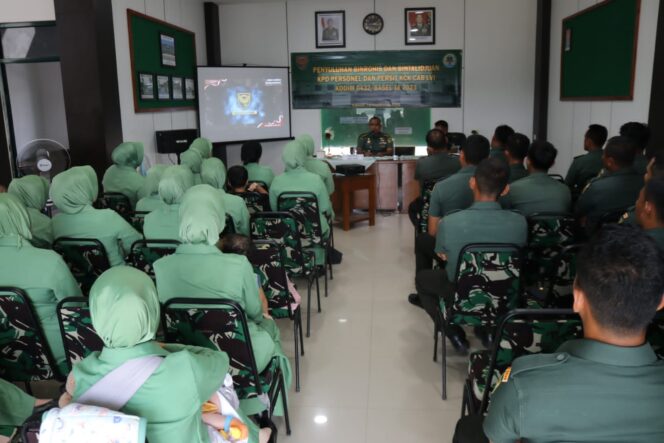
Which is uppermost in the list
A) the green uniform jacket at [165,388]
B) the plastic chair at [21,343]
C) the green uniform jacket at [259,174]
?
the green uniform jacket at [259,174]

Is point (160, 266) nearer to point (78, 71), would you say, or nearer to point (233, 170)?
point (233, 170)

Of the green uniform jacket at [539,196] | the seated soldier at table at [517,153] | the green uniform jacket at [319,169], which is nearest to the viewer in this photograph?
the green uniform jacket at [539,196]

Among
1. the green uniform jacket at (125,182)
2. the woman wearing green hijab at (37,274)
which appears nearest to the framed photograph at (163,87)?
the green uniform jacket at (125,182)

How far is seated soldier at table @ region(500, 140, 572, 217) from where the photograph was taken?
346 cm

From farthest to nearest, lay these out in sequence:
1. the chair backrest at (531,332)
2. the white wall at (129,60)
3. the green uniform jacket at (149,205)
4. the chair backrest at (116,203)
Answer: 1. the white wall at (129,60)
2. the chair backrest at (116,203)
3. the green uniform jacket at (149,205)
4. the chair backrest at (531,332)

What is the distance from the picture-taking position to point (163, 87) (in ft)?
23.4

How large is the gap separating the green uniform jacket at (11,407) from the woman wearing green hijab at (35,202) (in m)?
1.00

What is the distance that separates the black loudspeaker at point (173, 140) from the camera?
6883 millimetres

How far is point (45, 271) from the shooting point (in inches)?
90.9

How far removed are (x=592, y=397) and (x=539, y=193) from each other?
2.48 metres

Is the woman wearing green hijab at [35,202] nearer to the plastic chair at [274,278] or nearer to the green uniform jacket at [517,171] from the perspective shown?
the plastic chair at [274,278]

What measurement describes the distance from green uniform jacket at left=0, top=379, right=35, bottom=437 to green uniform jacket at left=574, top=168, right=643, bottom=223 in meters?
3.21

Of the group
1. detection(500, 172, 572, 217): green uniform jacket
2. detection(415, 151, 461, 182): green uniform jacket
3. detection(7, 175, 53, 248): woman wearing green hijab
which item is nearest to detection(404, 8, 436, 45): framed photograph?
detection(415, 151, 461, 182): green uniform jacket

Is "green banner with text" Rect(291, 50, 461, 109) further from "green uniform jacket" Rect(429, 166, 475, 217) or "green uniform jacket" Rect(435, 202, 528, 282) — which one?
"green uniform jacket" Rect(435, 202, 528, 282)
